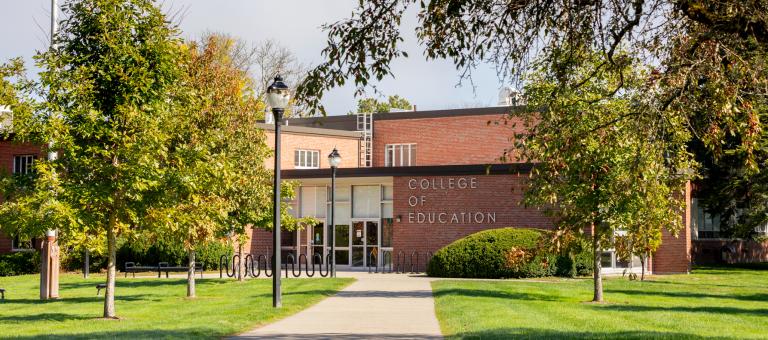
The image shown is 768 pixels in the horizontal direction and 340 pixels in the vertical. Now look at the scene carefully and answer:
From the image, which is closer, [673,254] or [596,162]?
[596,162]

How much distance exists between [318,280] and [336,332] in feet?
51.1

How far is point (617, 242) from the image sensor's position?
20703 millimetres

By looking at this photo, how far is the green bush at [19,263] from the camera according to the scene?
121 feet

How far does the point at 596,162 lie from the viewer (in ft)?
66.9

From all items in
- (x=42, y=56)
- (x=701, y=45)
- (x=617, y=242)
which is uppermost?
(x=42, y=56)

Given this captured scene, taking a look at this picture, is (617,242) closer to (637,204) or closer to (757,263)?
(637,204)

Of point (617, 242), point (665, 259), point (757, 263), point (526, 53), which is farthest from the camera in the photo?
point (757, 263)

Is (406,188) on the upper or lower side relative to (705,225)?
upper

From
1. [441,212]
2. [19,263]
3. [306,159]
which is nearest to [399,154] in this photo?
[306,159]

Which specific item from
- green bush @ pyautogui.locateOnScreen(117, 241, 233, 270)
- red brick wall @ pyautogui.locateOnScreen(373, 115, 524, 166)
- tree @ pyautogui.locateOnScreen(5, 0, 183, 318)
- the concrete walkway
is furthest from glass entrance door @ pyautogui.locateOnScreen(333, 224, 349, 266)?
tree @ pyautogui.locateOnScreen(5, 0, 183, 318)

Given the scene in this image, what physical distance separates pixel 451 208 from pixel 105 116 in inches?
804

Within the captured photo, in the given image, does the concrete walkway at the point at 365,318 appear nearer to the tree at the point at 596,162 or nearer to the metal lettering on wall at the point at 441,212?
the tree at the point at 596,162

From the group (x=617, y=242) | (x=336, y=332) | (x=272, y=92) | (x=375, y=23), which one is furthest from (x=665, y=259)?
(x=375, y=23)

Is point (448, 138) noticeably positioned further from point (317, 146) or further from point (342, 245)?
point (342, 245)
